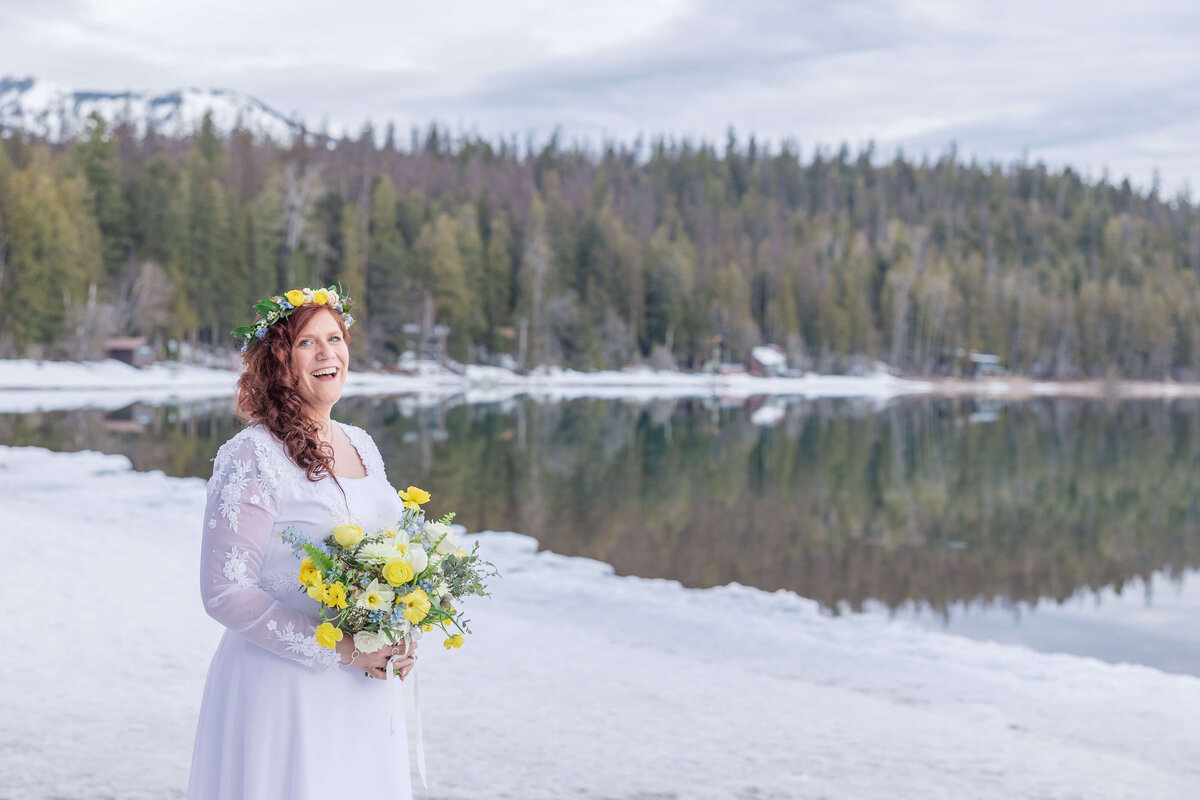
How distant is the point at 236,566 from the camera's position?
277cm

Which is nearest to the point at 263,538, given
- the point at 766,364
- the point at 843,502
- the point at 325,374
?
the point at 325,374

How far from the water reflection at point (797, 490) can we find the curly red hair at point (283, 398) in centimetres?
1068

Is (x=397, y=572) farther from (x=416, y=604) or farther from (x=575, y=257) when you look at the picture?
(x=575, y=257)

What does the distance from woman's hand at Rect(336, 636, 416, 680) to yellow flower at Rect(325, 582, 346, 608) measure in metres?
0.17

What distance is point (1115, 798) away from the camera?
18.6ft

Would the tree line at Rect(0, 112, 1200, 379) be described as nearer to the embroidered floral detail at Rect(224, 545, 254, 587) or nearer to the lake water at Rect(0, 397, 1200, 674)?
the lake water at Rect(0, 397, 1200, 674)

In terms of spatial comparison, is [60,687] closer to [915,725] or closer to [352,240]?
[915,725]

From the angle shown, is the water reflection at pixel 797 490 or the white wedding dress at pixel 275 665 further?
the water reflection at pixel 797 490

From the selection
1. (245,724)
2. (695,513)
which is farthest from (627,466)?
(245,724)

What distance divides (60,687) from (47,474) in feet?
41.4

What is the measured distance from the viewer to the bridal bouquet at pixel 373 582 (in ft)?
9.06

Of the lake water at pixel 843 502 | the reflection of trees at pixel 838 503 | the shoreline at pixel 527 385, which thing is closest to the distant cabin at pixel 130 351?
the shoreline at pixel 527 385

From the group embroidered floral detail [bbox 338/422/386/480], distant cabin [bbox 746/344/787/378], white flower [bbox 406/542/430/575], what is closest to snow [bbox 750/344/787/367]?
distant cabin [bbox 746/344/787/378]

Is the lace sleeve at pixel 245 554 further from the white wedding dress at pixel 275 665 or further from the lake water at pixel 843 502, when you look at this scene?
the lake water at pixel 843 502
